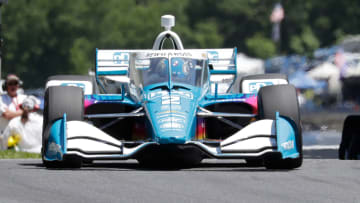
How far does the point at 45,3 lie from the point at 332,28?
111 feet

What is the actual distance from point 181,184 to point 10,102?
962 centimetres

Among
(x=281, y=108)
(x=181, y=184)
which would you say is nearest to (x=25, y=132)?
(x=281, y=108)

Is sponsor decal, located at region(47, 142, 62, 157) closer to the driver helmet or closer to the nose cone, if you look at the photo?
the nose cone

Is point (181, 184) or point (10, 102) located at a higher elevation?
point (10, 102)

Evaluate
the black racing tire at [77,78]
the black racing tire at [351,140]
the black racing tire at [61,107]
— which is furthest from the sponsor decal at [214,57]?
the black racing tire at [61,107]

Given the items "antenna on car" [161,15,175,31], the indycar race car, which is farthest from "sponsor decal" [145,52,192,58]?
"antenna on car" [161,15,175,31]

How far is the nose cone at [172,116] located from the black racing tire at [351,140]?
144 inches

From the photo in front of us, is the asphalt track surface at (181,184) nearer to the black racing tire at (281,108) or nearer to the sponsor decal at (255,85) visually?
the black racing tire at (281,108)

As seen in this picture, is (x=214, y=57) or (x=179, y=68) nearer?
(x=179, y=68)

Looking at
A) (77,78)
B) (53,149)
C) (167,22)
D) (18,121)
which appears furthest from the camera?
(18,121)

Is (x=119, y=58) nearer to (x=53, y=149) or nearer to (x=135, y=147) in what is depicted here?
(x=135, y=147)

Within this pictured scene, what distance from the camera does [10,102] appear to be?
1894 centimetres

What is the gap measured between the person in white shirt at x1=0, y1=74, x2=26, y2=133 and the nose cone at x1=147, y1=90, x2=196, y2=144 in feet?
22.6

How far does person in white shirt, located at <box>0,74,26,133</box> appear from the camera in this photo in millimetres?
18766
